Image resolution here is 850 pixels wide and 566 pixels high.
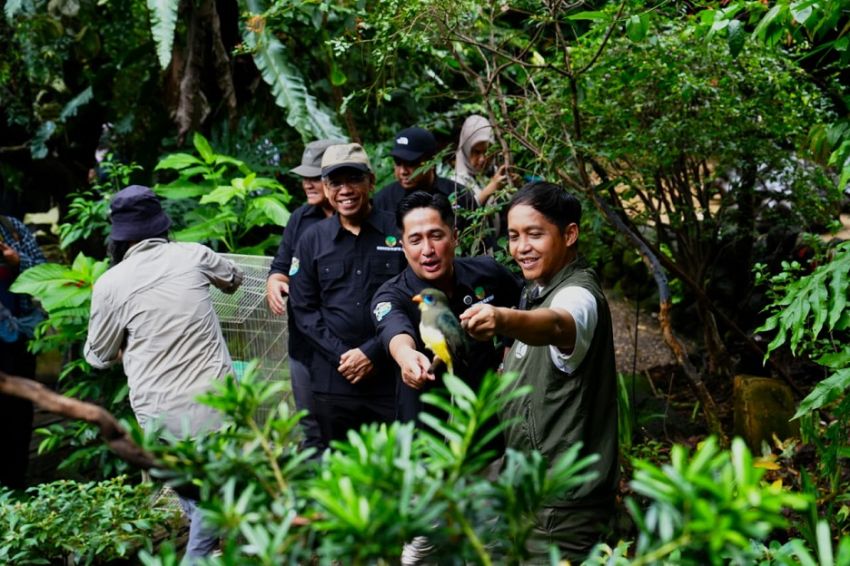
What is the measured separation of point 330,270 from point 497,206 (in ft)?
2.68

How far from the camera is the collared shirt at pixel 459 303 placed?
3266 millimetres

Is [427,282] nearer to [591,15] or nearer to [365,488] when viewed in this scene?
[591,15]

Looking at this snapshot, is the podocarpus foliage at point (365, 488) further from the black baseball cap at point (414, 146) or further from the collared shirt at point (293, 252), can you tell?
the black baseball cap at point (414, 146)

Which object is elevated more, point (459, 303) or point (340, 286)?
point (459, 303)

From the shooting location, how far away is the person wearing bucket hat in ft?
12.6

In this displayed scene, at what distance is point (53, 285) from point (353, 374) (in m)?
2.30

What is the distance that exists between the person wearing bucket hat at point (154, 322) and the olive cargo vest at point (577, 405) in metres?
1.58

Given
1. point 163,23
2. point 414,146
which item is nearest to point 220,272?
point 414,146

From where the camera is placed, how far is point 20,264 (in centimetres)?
561

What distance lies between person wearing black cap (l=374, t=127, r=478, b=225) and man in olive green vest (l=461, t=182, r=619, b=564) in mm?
1569

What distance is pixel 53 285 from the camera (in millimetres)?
5266

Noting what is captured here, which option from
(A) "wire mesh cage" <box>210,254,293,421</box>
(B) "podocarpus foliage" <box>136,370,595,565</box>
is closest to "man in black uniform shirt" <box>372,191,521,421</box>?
(B) "podocarpus foliage" <box>136,370,595,565</box>

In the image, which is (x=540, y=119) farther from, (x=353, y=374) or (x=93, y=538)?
(x=93, y=538)

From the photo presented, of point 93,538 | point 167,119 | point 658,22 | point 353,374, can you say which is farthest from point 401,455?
point 167,119
